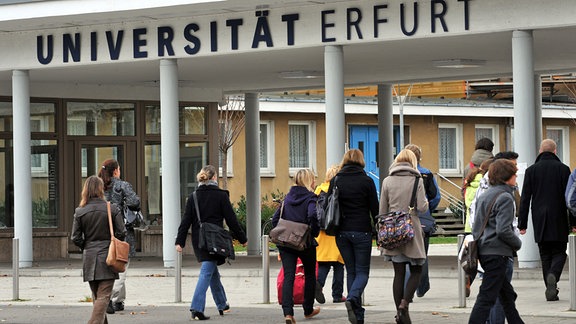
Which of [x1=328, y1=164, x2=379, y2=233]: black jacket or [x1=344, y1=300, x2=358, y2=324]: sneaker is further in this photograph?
[x1=328, y1=164, x2=379, y2=233]: black jacket

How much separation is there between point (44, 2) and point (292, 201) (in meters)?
8.72

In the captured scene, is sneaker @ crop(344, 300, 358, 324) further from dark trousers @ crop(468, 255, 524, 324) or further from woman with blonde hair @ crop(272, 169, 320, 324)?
dark trousers @ crop(468, 255, 524, 324)

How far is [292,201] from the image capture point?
47.0 feet

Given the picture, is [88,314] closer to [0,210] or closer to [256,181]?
[0,210]

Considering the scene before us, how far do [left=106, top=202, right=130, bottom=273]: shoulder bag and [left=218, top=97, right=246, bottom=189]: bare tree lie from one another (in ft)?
82.3

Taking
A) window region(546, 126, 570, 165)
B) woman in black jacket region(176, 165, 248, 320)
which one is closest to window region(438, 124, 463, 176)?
window region(546, 126, 570, 165)

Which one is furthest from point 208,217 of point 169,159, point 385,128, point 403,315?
point 385,128

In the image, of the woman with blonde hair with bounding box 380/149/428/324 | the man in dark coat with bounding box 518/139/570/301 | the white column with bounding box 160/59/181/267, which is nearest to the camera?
the woman with blonde hair with bounding box 380/149/428/324

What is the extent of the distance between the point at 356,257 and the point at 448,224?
27.0m

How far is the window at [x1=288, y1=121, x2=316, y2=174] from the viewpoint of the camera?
41500 millimetres

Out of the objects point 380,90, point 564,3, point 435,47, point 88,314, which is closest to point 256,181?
point 380,90

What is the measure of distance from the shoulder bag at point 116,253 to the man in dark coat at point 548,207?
5013 millimetres

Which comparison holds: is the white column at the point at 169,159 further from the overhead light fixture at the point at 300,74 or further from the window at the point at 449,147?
the window at the point at 449,147

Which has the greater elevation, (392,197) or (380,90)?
(380,90)
